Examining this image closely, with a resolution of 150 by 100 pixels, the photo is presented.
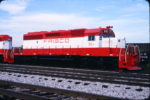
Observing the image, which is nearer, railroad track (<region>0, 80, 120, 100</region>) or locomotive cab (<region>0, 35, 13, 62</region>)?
railroad track (<region>0, 80, 120, 100</region>)

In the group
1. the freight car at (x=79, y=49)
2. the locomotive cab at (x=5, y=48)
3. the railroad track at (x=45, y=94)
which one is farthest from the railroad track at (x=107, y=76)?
the locomotive cab at (x=5, y=48)

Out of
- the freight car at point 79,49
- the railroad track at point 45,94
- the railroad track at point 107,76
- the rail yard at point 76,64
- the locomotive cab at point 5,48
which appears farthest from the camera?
the locomotive cab at point 5,48

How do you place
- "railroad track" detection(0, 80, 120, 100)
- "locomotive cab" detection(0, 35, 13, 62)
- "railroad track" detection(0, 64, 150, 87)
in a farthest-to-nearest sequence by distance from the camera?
"locomotive cab" detection(0, 35, 13, 62) < "railroad track" detection(0, 64, 150, 87) < "railroad track" detection(0, 80, 120, 100)

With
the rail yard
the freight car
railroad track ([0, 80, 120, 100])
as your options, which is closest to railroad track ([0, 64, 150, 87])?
the rail yard

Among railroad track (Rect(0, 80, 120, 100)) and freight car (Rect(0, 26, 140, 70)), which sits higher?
freight car (Rect(0, 26, 140, 70))

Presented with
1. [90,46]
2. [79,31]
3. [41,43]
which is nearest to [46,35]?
[41,43]

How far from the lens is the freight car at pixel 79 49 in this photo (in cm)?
1705

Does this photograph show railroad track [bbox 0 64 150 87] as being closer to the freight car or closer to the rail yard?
the rail yard

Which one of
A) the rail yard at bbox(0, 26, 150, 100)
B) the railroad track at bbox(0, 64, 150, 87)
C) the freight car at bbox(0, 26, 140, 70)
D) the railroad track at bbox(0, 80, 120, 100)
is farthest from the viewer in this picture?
the freight car at bbox(0, 26, 140, 70)

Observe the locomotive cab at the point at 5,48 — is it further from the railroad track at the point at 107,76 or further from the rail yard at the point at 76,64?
the railroad track at the point at 107,76

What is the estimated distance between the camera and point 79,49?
20656mm

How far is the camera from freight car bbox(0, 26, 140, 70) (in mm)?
17047

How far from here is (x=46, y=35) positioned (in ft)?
78.7

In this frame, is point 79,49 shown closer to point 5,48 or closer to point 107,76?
point 107,76
